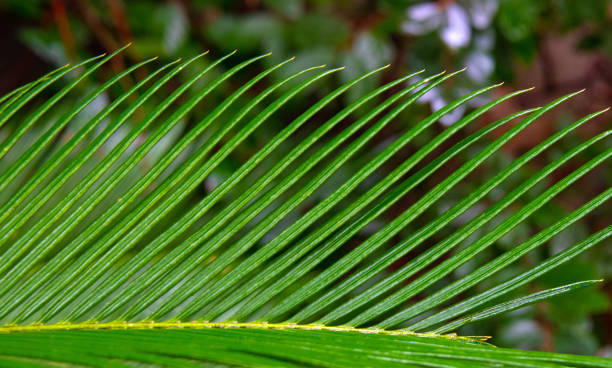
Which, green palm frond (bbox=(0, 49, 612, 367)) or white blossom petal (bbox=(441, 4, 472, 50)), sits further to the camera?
white blossom petal (bbox=(441, 4, 472, 50))

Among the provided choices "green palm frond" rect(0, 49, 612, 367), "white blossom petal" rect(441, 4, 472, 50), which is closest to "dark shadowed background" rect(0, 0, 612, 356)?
"white blossom petal" rect(441, 4, 472, 50)

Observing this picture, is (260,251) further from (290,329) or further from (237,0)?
(237,0)

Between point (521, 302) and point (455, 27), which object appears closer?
point (521, 302)

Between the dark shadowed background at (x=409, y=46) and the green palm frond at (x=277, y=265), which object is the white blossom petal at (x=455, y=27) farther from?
the green palm frond at (x=277, y=265)

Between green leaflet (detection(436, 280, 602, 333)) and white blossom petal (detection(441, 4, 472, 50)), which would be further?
white blossom petal (detection(441, 4, 472, 50))

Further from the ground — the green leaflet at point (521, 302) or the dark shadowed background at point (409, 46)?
the dark shadowed background at point (409, 46)

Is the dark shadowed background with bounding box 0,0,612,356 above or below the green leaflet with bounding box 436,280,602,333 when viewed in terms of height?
above

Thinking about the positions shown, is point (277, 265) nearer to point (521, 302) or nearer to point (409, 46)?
point (521, 302)

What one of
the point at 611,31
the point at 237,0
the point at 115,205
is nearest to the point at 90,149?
the point at 115,205

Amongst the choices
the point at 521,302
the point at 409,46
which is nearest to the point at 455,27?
the point at 409,46

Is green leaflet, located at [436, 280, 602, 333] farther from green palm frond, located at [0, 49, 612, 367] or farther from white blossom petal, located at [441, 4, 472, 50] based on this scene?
white blossom petal, located at [441, 4, 472, 50]

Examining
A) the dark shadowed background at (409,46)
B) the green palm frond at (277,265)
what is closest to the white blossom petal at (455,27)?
the dark shadowed background at (409,46)
